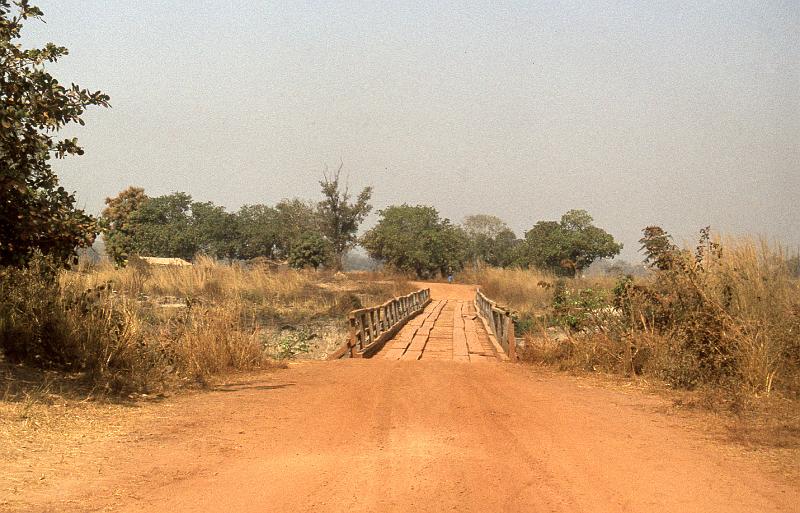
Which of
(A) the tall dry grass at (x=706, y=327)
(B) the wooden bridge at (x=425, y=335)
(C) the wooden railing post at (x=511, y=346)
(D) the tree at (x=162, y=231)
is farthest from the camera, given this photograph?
(D) the tree at (x=162, y=231)

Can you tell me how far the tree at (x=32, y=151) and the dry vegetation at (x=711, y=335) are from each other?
292 inches

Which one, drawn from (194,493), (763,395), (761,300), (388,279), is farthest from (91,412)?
(388,279)

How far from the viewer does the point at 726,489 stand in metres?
5.09

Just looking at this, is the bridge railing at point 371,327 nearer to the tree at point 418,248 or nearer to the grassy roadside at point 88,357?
the grassy roadside at point 88,357

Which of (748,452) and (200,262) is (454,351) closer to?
(748,452)

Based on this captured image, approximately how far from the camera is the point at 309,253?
170 feet

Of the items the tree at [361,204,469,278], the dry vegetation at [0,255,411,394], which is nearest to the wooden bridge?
the dry vegetation at [0,255,411,394]

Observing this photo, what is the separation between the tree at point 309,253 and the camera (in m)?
51.9

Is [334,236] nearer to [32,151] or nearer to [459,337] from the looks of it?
[459,337]

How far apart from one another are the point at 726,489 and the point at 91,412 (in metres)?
5.56

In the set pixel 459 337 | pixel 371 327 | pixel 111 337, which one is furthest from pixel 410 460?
pixel 459 337

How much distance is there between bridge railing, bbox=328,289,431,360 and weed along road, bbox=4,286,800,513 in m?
6.14

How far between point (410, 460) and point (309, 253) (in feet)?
153

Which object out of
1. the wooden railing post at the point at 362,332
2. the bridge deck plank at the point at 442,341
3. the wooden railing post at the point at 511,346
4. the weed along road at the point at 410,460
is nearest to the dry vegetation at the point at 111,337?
the weed along road at the point at 410,460
